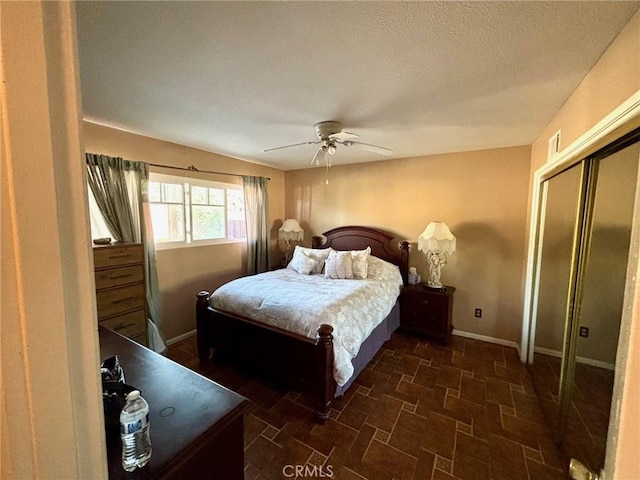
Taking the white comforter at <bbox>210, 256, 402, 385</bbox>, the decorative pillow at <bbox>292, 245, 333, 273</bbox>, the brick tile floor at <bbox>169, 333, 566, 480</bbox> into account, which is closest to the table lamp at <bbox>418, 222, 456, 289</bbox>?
the white comforter at <bbox>210, 256, 402, 385</bbox>

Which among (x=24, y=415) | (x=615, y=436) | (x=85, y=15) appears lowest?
(x=615, y=436)

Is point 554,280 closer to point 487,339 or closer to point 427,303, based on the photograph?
point 427,303

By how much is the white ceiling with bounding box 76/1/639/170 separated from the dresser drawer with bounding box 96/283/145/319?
1.50 m

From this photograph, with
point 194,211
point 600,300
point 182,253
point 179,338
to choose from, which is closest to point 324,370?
point 600,300

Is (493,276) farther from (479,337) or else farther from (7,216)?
(7,216)

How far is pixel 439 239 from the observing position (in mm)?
3033

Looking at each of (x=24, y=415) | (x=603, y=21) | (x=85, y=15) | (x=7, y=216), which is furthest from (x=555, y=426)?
(x=85, y=15)

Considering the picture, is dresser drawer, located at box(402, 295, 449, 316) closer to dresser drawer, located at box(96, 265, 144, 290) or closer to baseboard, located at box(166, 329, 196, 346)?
baseboard, located at box(166, 329, 196, 346)

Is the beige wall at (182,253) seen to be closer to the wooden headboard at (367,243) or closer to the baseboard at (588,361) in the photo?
the wooden headboard at (367,243)

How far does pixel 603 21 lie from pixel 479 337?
3151mm

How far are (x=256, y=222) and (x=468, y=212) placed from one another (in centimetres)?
291

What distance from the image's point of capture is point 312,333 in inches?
80.8

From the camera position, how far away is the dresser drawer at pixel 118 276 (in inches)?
86.7

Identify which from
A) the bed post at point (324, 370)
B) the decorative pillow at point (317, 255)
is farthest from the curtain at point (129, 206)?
the bed post at point (324, 370)
